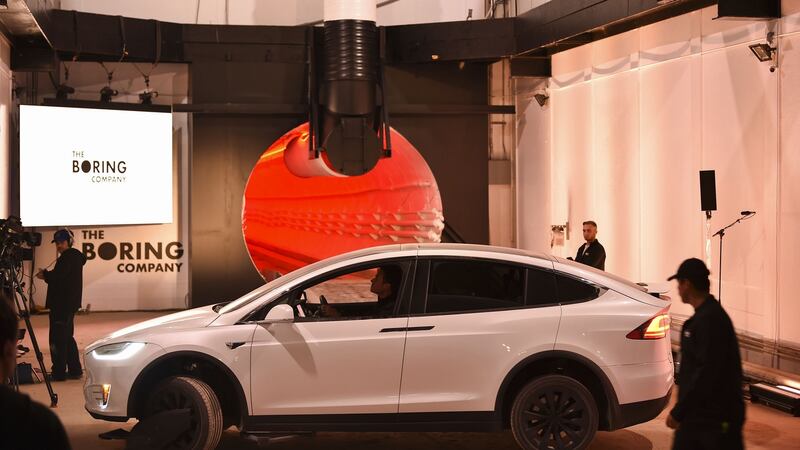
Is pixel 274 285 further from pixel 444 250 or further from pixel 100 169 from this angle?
pixel 100 169

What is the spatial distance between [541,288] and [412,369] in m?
1.13

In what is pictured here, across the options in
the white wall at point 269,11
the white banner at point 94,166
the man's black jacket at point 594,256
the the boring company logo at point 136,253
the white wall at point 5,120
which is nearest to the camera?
the man's black jacket at point 594,256

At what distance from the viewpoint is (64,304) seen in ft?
34.6

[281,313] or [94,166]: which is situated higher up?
[94,166]

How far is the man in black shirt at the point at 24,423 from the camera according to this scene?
259cm

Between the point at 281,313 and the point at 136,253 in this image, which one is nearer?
the point at 281,313

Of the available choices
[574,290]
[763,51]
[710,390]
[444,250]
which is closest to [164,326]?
[444,250]

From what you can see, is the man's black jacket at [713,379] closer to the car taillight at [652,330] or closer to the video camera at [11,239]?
the car taillight at [652,330]

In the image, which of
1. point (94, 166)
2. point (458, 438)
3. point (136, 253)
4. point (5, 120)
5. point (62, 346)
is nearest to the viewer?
point (458, 438)

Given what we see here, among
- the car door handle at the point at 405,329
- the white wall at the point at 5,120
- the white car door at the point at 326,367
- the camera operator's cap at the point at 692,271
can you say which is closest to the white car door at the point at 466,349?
→ the car door handle at the point at 405,329

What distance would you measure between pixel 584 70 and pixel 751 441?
8501mm

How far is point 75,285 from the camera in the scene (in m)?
10.6

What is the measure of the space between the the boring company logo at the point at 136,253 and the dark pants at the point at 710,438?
45.0 feet

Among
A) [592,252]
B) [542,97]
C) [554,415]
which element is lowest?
[554,415]
